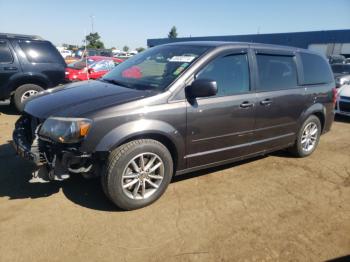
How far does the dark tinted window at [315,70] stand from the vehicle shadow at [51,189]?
358cm

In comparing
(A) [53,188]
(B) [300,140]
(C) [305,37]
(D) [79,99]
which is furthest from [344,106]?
(C) [305,37]

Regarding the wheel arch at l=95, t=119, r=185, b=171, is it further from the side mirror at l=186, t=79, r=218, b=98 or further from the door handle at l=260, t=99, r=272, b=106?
the door handle at l=260, t=99, r=272, b=106

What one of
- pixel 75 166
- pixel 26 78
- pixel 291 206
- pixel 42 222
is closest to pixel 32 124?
pixel 75 166

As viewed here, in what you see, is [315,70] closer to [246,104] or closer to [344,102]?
[246,104]

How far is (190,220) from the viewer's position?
342 cm

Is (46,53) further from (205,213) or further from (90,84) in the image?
(205,213)

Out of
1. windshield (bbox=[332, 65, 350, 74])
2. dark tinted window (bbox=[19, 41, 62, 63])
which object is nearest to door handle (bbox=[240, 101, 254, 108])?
dark tinted window (bbox=[19, 41, 62, 63])

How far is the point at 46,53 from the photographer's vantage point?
27.6ft

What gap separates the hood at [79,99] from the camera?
3.35 m

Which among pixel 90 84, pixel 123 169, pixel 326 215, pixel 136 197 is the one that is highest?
pixel 90 84

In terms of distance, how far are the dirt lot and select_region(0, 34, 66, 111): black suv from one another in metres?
3.77

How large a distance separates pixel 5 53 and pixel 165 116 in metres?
6.07

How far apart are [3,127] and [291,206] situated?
19.0 ft

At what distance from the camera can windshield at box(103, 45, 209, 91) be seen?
381cm
